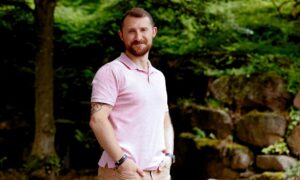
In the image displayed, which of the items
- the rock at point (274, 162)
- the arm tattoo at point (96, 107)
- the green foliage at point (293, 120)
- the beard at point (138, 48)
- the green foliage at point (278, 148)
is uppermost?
the beard at point (138, 48)

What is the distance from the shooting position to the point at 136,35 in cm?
248

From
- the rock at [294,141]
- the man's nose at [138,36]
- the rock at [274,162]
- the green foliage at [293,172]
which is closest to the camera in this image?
the man's nose at [138,36]

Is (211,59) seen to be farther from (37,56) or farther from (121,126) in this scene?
(121,126)

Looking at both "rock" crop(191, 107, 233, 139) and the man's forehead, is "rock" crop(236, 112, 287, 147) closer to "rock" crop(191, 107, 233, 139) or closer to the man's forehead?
"rock" crop(191, 107, 233, 139)

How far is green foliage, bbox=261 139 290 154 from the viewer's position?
20.0 ft

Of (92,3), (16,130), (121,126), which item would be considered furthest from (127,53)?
(92,3)

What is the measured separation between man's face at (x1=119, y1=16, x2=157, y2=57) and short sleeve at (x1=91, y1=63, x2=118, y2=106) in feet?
0.60

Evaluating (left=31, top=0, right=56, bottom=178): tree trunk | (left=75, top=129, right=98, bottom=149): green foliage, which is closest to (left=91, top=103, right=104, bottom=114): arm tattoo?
(left=31, top=0, right=56, bottom=178): tree trunk

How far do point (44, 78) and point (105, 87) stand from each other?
456 cm

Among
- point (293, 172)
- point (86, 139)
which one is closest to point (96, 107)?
point (293, 172)

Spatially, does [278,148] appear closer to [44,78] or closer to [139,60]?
[44,78]

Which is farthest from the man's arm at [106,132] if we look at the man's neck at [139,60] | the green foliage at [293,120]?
Answer: the green foliage at [293,120]

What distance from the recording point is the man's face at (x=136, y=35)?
8.14 ft

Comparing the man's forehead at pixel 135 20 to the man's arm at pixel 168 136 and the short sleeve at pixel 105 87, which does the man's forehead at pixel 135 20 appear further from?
the man's arm at pixel 168 136
